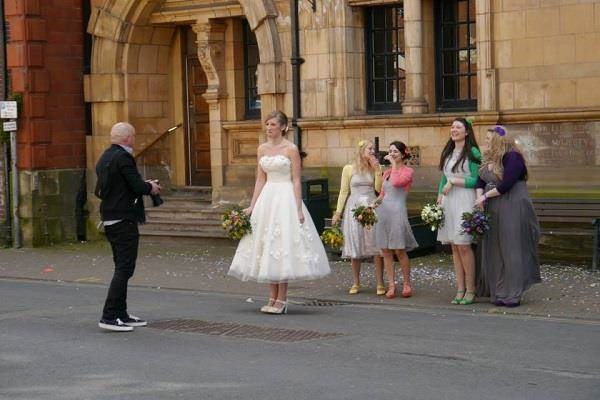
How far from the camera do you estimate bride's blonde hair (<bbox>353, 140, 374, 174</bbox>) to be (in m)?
14.8

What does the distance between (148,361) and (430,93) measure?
9866 mm

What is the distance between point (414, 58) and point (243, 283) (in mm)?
4612

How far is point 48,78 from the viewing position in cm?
2253

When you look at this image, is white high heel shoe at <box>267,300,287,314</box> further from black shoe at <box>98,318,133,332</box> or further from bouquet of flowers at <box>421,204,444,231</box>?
bouquet of flowers at <box>421,204,444,231</box>

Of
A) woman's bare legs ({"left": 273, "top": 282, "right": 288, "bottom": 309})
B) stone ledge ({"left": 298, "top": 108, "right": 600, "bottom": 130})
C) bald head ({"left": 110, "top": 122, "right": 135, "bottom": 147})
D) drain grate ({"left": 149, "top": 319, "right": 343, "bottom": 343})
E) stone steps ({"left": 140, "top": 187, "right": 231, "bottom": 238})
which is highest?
stone ledge ({"left": 298, "top": 108, "right": 600, "bottom": 130})

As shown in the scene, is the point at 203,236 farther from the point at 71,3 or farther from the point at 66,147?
the point at 71,3

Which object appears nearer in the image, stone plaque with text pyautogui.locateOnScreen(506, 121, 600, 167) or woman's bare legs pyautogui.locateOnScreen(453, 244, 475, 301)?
woman's bare legs pyautogui.locateOnScreen(453, 244, 475, 301)

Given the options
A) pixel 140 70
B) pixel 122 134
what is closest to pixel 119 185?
pixel 122 134

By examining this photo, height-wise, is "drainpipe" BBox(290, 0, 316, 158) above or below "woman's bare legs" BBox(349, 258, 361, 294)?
above

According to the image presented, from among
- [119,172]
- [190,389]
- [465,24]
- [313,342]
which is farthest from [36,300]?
[465,24]

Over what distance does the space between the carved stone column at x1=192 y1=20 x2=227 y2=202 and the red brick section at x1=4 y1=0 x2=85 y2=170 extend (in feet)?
7.56

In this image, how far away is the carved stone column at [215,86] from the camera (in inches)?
868

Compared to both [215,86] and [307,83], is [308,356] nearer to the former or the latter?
[307,83]

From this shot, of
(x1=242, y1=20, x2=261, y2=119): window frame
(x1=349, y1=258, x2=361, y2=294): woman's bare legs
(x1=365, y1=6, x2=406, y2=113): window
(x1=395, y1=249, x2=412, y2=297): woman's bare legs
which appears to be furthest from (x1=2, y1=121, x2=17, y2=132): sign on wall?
(x1=395, y1=249, x2=412, y2=297): woman's bare legs
